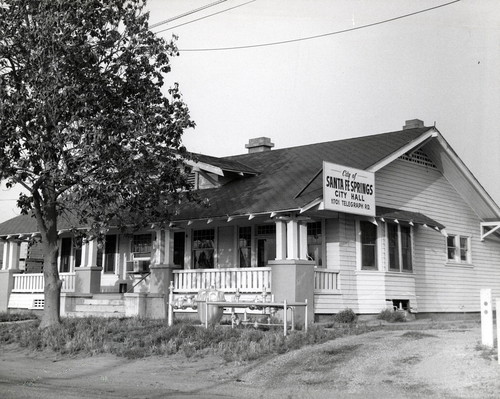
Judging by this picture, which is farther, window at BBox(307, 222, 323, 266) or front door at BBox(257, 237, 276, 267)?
front door at BBox(257, 237, 276, 267)

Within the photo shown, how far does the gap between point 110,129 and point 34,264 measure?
25165 millimetres

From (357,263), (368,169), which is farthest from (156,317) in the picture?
(368,169)

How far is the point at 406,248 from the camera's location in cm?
2250

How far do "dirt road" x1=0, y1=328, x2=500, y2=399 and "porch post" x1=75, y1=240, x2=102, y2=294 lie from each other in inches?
371

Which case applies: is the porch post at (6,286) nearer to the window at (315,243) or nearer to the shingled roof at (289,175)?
the shingled roof at (289,175)

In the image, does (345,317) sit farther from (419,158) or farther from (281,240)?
(419,158)

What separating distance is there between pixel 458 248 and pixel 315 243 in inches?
279

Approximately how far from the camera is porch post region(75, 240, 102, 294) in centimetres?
2466

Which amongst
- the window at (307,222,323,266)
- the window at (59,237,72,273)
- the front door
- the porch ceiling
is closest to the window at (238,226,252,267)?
the front door

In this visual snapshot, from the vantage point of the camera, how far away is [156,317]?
2128 centimetres

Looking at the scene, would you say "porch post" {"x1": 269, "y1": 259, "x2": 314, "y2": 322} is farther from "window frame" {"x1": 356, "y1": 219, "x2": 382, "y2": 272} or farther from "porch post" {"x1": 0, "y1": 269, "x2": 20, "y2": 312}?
"porch post" {"x1": 0, "y1": 269, "x2": 20, "y2": 312}

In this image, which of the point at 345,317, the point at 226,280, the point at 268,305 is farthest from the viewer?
the point at 226,280

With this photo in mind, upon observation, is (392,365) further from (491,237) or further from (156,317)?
(491,237)

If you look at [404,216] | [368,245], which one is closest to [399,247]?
[404,216]
